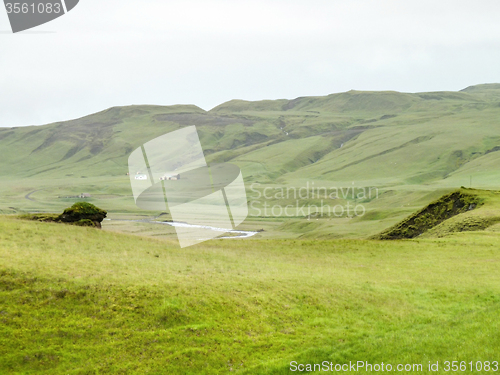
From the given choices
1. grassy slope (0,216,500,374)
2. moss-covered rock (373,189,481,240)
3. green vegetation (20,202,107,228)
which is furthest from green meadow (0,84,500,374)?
moss-covered rock (373,189,481,240)

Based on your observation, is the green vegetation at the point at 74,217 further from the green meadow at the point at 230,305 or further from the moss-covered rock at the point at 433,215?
the moss-covered rock at the point at 433,215

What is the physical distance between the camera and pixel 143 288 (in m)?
24.1

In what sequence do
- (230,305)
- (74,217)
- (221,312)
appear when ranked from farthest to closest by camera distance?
(74,217) → (230,305) → (221,312)

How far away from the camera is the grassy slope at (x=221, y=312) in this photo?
62.3 feet

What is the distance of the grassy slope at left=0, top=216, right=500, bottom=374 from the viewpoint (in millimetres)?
19000

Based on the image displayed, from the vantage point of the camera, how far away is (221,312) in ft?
75.1

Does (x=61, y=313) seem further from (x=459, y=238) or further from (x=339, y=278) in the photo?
(x=459, y=238)

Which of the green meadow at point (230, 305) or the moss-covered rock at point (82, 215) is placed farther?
the moss-covered rock at point (82, 215)

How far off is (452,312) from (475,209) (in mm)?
36079

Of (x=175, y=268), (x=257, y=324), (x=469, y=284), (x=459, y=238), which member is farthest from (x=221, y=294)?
(x=459, y=238)

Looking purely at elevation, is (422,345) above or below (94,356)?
below

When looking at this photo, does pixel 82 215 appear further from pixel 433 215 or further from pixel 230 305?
pixel 433 215

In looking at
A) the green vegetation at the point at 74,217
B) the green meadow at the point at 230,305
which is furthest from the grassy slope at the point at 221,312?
the green vegetation at the point at 74,217

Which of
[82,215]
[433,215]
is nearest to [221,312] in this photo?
[82,215]
